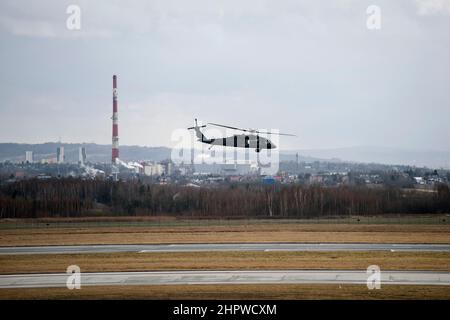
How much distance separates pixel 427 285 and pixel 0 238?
34832 millimetres

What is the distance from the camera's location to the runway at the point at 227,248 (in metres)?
41.2

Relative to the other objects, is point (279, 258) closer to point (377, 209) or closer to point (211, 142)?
point (211, 142)

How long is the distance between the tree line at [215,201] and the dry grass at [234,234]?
2318 centimetres

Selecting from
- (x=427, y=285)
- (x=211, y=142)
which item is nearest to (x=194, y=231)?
(x=211, y=142)

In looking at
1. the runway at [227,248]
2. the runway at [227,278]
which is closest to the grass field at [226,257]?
the runway at [227,278]

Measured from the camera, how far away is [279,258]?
37.2m

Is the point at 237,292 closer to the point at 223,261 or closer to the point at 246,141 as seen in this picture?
the point at 223,261

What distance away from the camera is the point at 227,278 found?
102ft

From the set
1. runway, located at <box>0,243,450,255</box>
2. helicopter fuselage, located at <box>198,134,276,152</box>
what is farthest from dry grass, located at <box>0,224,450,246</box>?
helicopter fuselage, located at <box>198,134,276,152</box>

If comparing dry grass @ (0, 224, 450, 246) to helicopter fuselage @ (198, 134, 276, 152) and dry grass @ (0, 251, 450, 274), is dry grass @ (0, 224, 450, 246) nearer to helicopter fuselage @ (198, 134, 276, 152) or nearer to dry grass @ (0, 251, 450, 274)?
dry grass @ (0, 251, 450, 274)

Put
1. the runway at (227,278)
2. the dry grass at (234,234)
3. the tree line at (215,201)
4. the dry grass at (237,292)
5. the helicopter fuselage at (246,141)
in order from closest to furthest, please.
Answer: the dry grass at (237,292) → the runway at (227,278) → the dry grass at (234,234) → the helicopter fuselage at (246,141) → the tree line at (215,201)

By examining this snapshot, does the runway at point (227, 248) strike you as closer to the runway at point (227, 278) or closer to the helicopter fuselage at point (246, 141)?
the runway at point (227, 278)

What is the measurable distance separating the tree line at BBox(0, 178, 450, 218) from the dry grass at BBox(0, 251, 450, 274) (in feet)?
133

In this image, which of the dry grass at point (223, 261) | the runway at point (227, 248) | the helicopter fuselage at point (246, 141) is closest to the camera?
the dry grass at point (223, 261)
